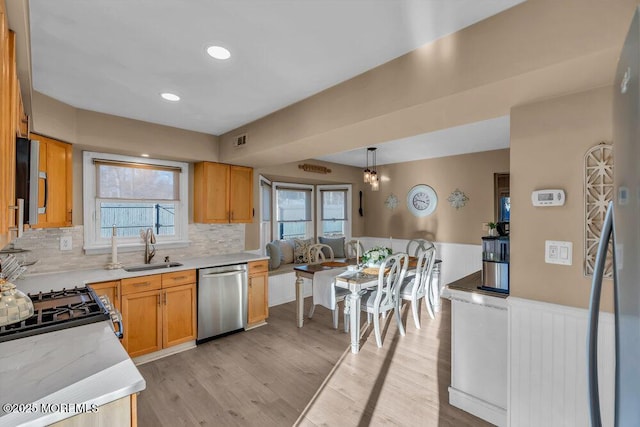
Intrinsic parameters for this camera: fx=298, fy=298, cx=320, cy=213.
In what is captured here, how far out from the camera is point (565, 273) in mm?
1657

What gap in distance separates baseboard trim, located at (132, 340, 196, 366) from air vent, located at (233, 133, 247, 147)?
7.24 ft

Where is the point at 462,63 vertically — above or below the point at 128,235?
above

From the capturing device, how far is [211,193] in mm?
3701

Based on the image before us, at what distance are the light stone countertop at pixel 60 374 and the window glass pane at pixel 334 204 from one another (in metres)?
4.91

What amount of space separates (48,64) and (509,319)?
339 cm

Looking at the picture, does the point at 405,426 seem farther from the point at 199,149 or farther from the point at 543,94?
the point at 199,149

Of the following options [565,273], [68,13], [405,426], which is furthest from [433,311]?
[68,13]

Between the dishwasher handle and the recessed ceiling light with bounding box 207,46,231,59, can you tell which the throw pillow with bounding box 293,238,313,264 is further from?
the recessed ceiling light with bounding box 207,46,231,59

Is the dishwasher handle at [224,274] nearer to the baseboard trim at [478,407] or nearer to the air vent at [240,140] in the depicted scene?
the air vent at [240,140]

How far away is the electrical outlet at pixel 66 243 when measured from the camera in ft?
9.55

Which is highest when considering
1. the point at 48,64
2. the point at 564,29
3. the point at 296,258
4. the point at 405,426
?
the point at 48,64

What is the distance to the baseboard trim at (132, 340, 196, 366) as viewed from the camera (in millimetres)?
2867

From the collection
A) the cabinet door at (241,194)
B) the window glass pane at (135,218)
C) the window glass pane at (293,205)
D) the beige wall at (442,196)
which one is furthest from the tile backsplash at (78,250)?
the beige wall at (442,196)

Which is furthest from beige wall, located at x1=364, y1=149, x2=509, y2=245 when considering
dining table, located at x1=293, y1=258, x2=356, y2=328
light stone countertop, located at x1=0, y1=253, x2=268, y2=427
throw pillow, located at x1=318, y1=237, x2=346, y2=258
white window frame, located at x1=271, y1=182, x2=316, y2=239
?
light stone countertop, located at x1=0, y1=253, x2=268, y2=427
